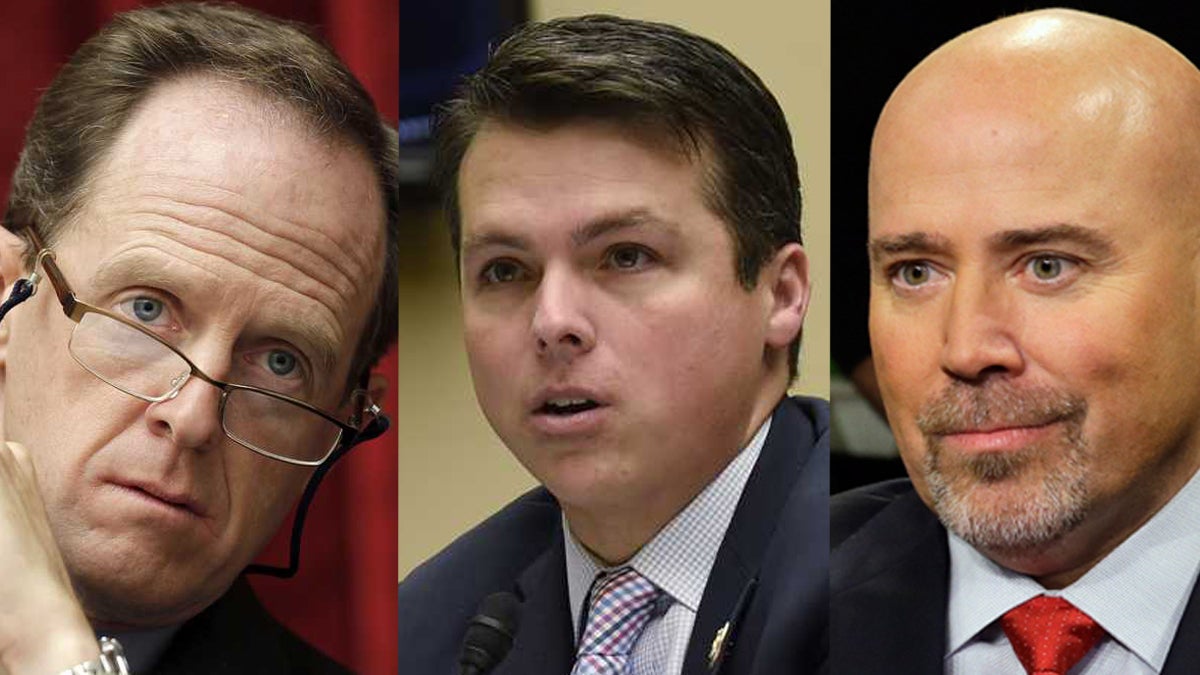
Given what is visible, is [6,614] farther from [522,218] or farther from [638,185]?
[638,185]

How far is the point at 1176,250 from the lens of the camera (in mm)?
1788

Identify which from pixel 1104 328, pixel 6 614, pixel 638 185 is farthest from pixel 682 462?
pixel 6 614

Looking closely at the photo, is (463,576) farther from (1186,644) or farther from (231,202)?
(1186,644)

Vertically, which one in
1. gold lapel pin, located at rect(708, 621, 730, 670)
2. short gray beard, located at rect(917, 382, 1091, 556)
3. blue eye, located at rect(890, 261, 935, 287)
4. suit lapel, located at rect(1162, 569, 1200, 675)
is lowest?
gold lapel pin, located at rect(708, 621, 730, 670)

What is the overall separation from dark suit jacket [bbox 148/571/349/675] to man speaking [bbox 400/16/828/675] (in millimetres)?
388

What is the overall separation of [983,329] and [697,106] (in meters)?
0.40

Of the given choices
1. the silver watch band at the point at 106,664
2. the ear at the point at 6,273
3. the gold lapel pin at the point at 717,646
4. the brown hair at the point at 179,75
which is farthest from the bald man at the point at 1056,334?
the ear at the point at 6,273

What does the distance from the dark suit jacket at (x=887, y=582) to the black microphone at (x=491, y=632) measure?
0.38 m

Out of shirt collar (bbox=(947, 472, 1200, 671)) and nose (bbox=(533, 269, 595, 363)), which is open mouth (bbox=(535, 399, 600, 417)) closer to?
nose (bbox=(533, 269, 595, 363))

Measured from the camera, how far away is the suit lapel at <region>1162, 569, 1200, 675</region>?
178 cm

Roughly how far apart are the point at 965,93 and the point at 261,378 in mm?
909

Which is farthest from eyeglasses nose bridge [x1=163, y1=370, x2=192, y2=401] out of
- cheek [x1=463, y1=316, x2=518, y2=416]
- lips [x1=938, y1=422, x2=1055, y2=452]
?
lips [x1=938, y1=422, x2=1055, y2=452]

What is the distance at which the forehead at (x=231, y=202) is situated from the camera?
2090mm

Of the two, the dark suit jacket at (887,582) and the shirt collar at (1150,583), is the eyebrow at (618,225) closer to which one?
the dark suit jacket at (887,582)
